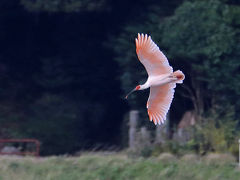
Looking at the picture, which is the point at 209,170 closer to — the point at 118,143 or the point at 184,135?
the point at 184,135

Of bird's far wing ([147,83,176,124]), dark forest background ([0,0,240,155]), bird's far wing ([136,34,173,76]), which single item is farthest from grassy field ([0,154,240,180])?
dark forest background ([0,0,240,155])

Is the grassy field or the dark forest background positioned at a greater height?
the dark forest background

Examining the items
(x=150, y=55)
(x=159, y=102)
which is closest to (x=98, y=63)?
(x=159, y=102)

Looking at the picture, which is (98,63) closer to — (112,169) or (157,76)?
(112,169)

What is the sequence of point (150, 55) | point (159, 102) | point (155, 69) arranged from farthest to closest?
point (159, 102) < point (155, 69) < point (150, 55)

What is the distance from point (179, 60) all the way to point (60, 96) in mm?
4356

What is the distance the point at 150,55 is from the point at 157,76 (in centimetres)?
44

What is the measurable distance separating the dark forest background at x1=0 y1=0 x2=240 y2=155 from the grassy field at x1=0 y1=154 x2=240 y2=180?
3051 millimetres

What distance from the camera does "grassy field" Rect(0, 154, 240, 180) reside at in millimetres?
10898

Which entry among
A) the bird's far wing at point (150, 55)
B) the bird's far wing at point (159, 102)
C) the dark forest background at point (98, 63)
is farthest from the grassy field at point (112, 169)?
the dark forest background at point (98, 63)

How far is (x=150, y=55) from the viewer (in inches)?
383

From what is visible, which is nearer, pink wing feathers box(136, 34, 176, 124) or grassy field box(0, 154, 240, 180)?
pink wing feathers box(136, 34, 176, 124)

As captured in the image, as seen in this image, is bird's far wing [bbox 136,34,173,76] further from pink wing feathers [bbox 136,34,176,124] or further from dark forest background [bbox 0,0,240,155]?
dark forest background [bbox 0,0,240,155]

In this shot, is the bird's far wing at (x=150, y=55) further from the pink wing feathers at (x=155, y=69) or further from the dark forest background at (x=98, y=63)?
the dark forest background at (x=98, y=63)
